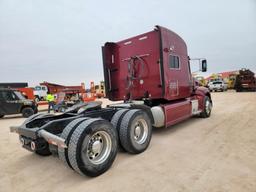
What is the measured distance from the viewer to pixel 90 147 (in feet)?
9.29

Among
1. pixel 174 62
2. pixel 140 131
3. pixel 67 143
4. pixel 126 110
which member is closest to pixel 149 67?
pixel 174 62

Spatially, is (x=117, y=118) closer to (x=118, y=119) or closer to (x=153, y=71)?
(x=118, y=119)

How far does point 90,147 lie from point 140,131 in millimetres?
1418

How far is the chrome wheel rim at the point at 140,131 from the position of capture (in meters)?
3.79

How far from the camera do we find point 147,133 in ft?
13.1

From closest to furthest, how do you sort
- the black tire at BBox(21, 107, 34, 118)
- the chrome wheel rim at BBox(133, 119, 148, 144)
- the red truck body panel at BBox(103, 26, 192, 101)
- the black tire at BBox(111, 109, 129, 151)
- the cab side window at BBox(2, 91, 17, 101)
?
1. the black tire at BBox(111, 109, 129, 151)
2. the chrome wheel rim at BBox(133, 119, 148, 144)
3. the red truck body panel at BBox(103, 26, 192, 101)
4. the cab side window at BBox(2, 91, 17, 101)
5. the black tire at BBox(21, 107, 34, 118)

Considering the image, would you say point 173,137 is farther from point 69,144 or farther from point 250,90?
point 250,90

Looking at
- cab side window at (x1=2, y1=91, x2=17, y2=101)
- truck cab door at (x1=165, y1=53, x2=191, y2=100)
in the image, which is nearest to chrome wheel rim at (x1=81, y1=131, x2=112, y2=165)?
truck cab door at (x1=165, y1=53, x2=191, y2=100)

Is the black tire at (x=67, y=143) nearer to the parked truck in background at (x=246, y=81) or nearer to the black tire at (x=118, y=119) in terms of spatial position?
Answer: the black tire at (x=118, y=119)

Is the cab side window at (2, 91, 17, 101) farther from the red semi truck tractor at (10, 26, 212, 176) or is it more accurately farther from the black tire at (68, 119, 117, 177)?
the black tire at (68, 119, 117, 177)

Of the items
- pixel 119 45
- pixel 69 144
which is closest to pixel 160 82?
pixel 119 45

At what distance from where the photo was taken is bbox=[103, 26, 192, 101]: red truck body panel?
4.86 m

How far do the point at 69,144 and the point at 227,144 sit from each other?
11.1ft

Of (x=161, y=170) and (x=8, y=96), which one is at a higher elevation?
(x=8, y=96)
